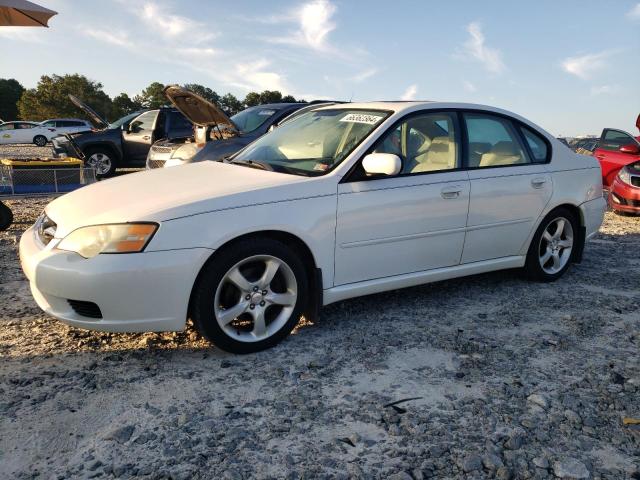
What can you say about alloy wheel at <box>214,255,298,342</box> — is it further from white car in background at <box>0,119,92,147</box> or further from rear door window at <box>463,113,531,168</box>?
white car in background at <box>0,119,92,147</box>

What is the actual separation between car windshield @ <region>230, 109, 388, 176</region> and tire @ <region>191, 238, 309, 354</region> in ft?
2.15

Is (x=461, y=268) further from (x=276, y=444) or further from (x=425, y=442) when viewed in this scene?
(x=276, y=444)

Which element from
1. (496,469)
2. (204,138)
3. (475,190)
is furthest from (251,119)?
(496,469)

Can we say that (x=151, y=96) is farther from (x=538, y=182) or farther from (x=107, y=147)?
(x=538, y=182)

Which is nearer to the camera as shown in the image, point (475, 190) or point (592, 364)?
point (592, 364)

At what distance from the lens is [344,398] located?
2740 mm

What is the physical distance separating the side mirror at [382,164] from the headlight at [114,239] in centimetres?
136

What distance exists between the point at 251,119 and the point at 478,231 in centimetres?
465

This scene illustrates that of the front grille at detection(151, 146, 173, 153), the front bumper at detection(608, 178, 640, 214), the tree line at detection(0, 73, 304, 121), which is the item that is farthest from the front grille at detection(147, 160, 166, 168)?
the tree line at detection(0, 73, 304, 121)

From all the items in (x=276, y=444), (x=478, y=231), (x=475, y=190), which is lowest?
(x=276, y=444)

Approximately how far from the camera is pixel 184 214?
9.58 feet

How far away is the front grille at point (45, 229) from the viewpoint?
10.4ft

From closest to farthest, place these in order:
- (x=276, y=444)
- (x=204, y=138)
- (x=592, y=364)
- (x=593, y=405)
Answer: (x=276, y=444), (x=593, y=405), (x=592, y=364), (x=204, y=138)

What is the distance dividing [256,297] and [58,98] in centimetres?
5770
